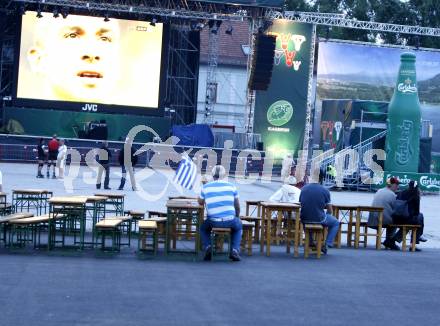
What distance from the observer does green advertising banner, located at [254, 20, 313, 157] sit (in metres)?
40.2

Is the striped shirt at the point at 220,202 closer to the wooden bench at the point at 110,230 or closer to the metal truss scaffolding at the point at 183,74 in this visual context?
the wooden bench at the point at 110,230

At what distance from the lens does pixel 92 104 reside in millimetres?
37750

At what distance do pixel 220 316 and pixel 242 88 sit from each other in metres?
43.7

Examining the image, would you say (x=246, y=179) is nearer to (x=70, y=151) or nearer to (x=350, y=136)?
(x=350, y=136)

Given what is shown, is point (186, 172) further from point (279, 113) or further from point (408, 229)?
point (279, 113)

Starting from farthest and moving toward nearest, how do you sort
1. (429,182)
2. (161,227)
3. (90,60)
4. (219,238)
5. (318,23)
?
(318,23)
(90,60)
(429,182)
(161,227)
(219,238)

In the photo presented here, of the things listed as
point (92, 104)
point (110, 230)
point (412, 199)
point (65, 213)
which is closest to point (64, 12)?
point (92, 104)

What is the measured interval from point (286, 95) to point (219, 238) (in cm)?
2707

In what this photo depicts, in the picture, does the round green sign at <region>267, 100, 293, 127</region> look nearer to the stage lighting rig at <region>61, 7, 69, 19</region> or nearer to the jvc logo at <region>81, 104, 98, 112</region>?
the jvc logo at <region>81, 104, 98, 112</region>

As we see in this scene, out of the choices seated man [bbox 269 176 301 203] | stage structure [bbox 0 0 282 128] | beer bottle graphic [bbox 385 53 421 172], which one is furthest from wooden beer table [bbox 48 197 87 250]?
stage structure [bbox 0 0 282 128]

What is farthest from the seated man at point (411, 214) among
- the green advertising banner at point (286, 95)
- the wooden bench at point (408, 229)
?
the green advertising banner at point (286, 95)

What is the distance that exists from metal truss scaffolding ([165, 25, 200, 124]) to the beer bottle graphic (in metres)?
10.3

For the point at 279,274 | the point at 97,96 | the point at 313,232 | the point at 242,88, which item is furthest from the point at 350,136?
the point at 279,274

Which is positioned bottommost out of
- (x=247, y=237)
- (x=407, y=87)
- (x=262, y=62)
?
(x=247, y=237)
